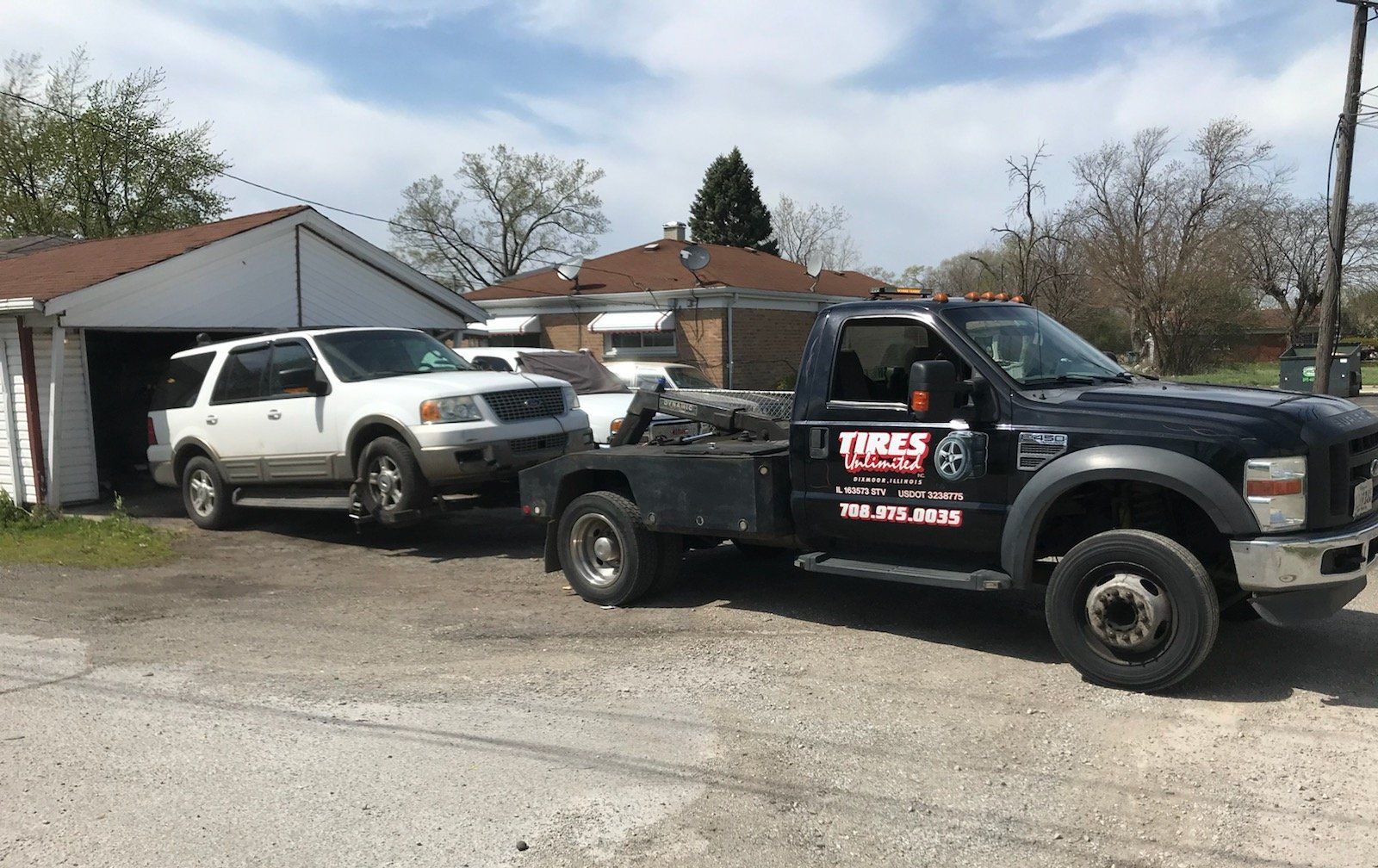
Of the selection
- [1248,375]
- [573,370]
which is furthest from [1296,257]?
[573,370]

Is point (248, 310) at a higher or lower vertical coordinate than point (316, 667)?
higher

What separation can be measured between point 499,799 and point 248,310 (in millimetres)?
11145

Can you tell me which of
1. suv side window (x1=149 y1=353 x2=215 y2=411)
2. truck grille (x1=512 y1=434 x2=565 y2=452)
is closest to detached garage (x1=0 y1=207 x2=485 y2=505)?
suv side window (x1=149 y1=353 x2=215 y2=411)

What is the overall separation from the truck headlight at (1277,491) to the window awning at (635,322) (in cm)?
2209

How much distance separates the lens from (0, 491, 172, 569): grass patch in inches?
395

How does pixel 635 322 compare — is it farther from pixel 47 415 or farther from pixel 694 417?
pixel 694 417

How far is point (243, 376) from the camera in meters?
11.1

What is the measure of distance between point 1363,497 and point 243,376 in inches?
385

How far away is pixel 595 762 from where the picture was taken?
4770 millimetres

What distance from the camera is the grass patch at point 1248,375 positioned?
3609 centimetres

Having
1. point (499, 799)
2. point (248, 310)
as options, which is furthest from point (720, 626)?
point (248, 310)

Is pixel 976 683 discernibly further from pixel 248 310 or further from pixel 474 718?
pixel 248 310

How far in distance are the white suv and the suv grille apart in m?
0.01

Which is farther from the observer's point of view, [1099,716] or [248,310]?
[248,310]
